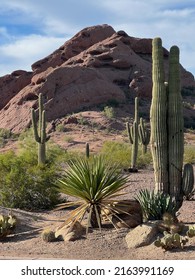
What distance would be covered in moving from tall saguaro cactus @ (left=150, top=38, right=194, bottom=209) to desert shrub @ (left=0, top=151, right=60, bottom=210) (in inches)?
182

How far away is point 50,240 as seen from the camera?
10133mm

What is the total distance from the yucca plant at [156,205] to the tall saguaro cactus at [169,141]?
1.29 ft

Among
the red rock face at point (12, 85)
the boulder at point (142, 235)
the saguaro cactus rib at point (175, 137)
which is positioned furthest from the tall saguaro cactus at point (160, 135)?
the red rock face at point (12, 85)

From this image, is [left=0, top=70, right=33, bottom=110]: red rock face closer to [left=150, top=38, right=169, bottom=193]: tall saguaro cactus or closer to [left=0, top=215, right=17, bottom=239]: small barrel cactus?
[left=0, top=215, right=17, bottom=239]: small barrel cactus

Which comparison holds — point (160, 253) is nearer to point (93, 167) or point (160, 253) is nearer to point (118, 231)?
point (118, 231)

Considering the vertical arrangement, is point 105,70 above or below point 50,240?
above

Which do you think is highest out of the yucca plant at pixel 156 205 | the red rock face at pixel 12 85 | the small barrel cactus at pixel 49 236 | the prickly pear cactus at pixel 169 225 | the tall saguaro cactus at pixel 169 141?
the red rock face at pixel 12 85

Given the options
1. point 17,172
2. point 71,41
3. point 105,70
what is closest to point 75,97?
point 105,70

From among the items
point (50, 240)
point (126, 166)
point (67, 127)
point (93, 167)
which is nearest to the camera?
point (50, 240)

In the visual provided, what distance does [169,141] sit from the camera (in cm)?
1113

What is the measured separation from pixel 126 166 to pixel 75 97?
3144cm

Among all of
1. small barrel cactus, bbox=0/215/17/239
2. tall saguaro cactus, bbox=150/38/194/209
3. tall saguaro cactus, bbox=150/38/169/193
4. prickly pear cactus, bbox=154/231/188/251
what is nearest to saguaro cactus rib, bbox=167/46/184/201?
tall saguaro cactus, bbox=150/38/194/209

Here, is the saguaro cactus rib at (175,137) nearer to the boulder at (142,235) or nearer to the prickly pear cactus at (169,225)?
the prickly pear cactus at (169,225)

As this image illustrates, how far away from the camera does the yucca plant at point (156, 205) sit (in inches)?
416
